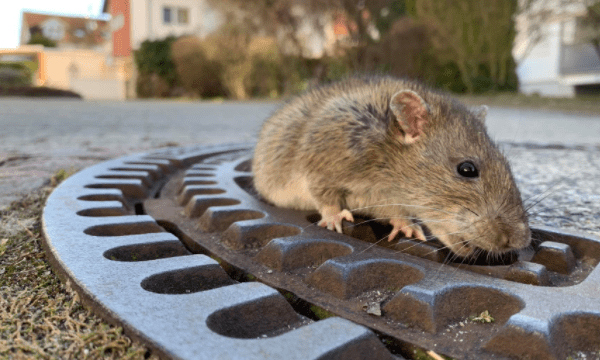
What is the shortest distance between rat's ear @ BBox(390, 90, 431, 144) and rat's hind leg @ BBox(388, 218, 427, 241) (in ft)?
1.35

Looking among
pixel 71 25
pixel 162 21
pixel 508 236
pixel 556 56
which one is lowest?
pixel 508 236

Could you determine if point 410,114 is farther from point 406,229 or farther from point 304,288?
point 304,288

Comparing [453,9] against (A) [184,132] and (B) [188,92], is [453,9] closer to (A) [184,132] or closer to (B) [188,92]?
(B) [188,92]

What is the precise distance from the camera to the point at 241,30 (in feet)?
95.5

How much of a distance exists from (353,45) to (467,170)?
83.6ft

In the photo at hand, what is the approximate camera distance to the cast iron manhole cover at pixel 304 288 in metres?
1.25

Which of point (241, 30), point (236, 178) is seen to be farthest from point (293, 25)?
point (236, 178)

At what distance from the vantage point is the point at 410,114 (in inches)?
104

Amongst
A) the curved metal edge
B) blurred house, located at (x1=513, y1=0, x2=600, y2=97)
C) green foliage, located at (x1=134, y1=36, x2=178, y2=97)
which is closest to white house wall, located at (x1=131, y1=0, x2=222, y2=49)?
green foliage, located at (x1=134, y1=36, x2=178, y2=97)

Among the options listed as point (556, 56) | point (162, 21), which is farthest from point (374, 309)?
point (162, 21)

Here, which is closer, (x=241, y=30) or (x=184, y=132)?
(x=184, y=132)

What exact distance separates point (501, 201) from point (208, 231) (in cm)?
121

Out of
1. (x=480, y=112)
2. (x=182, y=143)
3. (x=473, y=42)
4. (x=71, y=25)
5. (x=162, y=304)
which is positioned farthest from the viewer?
(x=71, y=25)

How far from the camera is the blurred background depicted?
23.2 m
